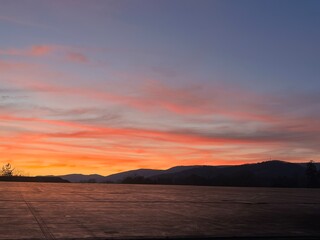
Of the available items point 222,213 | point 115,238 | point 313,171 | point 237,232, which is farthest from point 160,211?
point 313,171

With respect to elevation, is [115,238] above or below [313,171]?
Answer: below

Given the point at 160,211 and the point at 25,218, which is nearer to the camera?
the point at 25,218

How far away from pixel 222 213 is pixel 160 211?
286 cm

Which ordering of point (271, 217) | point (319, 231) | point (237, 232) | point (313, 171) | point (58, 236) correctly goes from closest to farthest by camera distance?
1. point (58, 236)
2. point (237, 232)
3. point (319, 231)
4. point (271, 217)
5. point (313, 171)

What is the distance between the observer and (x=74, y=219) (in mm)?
16344

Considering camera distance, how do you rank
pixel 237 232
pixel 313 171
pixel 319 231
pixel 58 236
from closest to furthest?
pixel 58 236
pixel 237 232
pixel 319 231
pixel 313 171

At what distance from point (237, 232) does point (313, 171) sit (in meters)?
162

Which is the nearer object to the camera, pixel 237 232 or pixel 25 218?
pixel 237 232

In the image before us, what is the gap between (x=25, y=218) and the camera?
53.4 ft

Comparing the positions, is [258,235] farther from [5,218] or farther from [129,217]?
[5,218]

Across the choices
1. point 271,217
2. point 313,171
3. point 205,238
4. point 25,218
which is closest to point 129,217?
point 25,218

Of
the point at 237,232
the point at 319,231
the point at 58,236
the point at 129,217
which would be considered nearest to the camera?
the point at 58,236

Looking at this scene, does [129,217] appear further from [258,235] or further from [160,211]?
[258,235]

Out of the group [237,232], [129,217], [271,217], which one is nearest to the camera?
[237,232]
